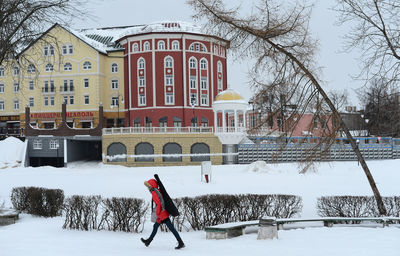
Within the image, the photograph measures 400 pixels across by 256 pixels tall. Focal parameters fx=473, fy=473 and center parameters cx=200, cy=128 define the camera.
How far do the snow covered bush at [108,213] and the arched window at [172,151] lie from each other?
30.3 m

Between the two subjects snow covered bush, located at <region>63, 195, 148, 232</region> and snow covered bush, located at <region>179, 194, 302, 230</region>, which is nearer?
snow covered bush, located at <region>63, 195, 148, 232</region>

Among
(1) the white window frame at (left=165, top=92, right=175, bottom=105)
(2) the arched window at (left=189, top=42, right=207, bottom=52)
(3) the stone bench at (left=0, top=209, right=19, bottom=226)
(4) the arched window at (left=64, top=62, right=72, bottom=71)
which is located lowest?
(3) the stone bench at (left=0, top=209, right=19, bottom=226)

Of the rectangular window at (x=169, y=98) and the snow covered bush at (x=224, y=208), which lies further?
the rectangular window at (x=169, y=98)

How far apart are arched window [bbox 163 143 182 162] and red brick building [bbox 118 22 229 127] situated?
597 cm

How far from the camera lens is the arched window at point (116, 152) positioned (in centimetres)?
4347

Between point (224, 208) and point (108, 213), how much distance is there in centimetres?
309

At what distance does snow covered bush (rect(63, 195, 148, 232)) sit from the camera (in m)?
12.4

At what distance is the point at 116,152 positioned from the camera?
4381cm

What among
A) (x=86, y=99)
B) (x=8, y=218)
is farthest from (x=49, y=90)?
(x=8, y=218)

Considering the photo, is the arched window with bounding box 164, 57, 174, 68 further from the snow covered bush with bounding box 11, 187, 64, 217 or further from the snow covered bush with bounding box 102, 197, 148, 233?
the snow covered bush with bounding box 102, 197, 148, 233

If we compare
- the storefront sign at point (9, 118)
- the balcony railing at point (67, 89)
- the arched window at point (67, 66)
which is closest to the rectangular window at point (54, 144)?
the balcony railing at point (67, 89)

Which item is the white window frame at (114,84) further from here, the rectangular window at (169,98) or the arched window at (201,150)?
the arched window at (201,150)

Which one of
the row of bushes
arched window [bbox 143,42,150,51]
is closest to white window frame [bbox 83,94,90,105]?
arched window [bbox 143,42,150,51]

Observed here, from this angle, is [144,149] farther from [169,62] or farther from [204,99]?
[169,62]
